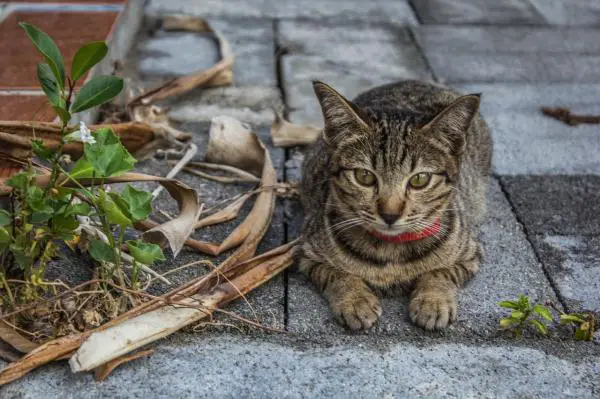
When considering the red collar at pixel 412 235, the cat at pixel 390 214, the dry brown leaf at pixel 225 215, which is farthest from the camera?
the dry brown leaf at pixel 225 215

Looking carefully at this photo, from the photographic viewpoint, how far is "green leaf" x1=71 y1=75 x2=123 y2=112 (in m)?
2.59

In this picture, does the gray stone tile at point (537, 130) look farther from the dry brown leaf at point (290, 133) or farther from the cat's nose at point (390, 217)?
the cat's nose at point (390, 217)

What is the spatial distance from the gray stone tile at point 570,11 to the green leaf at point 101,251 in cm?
465

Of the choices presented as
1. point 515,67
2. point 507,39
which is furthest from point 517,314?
point 507,39

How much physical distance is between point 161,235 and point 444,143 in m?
1.15

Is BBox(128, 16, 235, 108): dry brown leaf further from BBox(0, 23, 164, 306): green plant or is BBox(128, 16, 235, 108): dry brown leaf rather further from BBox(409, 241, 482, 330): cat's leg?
BBox(409, 241, 482, 330): cat's leg

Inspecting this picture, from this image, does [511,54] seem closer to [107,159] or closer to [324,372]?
[324,372]

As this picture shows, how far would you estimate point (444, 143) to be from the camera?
311 cm

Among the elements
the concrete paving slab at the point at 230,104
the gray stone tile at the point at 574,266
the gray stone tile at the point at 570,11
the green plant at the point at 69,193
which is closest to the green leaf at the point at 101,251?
the green plant at the point at 69,193

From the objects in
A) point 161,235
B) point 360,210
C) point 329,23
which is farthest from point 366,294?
point 329,23

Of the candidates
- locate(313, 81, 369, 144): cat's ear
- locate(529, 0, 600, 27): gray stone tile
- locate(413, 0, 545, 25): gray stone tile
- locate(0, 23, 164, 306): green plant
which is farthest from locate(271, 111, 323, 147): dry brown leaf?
locate(529, 0, 600, 27): gray stone tile

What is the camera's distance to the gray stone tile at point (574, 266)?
3.16 meters

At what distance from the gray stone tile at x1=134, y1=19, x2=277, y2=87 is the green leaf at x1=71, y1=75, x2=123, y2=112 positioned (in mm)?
2517

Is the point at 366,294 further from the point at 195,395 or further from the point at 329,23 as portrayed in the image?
the point at 329,23
